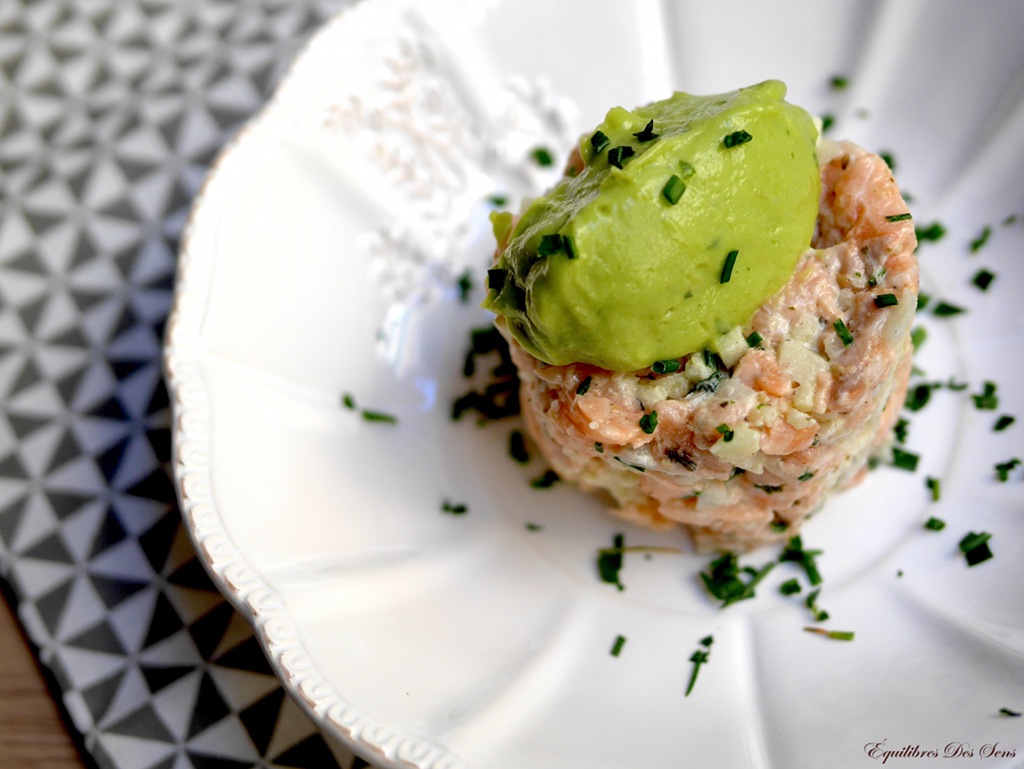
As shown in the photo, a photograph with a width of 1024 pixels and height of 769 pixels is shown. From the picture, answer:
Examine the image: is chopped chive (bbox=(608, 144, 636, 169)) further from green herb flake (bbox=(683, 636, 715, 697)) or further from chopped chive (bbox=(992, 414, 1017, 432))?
chopped chive (bbox=(992, 414, 1017, 432))

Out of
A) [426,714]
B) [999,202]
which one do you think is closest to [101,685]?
[426,714]

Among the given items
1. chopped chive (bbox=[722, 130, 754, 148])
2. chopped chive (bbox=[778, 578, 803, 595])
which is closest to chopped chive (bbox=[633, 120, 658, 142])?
chopped chive (bbox=[722, 130, 754, 148])

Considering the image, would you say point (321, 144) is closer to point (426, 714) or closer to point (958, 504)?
point (426, 714)

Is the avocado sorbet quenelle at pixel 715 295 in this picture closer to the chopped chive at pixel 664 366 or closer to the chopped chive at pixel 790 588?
the chopped chive at pixel 664 366

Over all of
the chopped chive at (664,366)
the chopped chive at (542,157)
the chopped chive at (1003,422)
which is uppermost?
the chopped chive at (1003,422)

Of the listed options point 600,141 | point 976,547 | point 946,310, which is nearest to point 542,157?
point 600,141

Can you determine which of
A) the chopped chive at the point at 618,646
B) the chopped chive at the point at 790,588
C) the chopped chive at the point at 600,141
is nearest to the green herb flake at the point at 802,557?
the chopped chive at the point at 790,588
